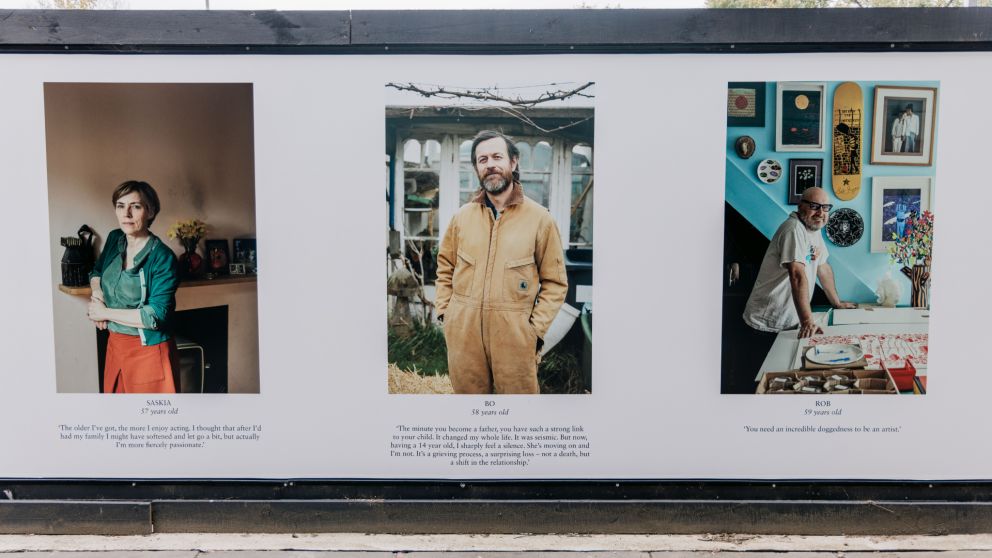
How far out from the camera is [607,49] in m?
3.68

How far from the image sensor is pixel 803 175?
374 cm

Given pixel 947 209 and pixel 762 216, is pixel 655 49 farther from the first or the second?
pixel 947 209

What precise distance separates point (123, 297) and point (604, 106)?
2.91m

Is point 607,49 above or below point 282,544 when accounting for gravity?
above

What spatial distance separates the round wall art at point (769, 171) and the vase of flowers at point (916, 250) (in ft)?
2.38

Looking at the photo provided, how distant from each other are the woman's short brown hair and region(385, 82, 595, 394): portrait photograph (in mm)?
1313

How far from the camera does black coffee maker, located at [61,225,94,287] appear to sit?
150 inches

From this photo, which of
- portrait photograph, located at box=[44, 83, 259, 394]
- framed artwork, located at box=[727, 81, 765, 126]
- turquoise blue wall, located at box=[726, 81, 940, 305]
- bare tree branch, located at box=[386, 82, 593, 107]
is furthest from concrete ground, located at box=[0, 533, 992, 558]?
bare tree branch, located at box=[386, 82, 593, 107]

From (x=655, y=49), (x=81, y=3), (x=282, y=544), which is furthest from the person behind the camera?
(x=81, y=3)

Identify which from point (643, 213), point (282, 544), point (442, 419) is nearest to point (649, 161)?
point (643, 213)

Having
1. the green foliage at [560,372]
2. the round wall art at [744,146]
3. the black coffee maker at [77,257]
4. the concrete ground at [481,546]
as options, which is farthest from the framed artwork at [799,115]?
the black coffee maker at [77,257]

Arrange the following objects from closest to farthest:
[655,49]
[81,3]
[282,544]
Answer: [655,49]
[282,544]
[81,3]

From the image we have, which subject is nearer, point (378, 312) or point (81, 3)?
point (378, 312)

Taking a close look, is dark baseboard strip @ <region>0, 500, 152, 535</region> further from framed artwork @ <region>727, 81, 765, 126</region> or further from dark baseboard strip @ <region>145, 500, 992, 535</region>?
framed artwork @ <region>727, 81, 765, 126</region>
